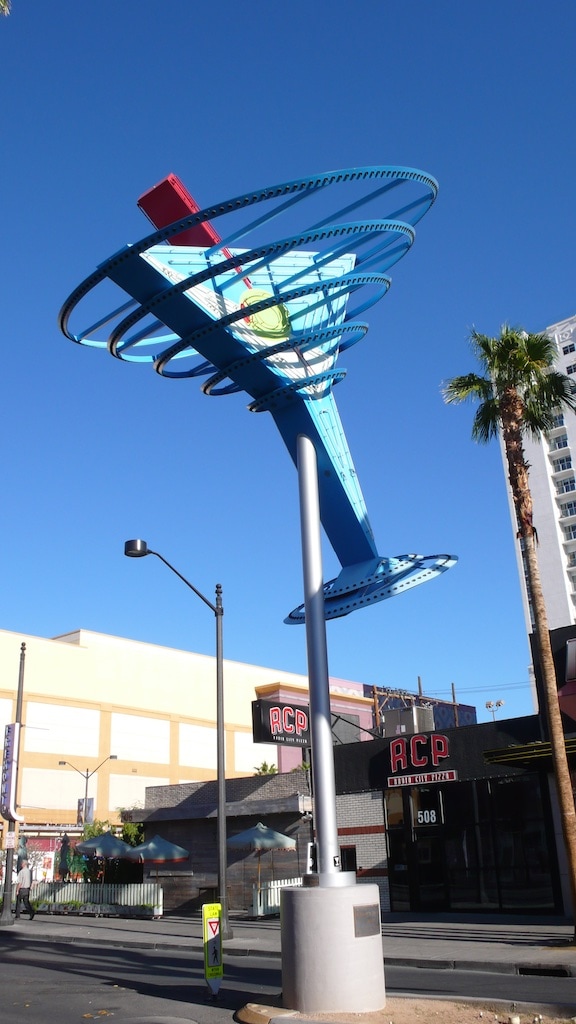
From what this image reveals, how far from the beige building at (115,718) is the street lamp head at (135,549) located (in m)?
40.9

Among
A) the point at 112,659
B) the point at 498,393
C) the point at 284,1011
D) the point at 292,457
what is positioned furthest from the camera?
the point at 112,659

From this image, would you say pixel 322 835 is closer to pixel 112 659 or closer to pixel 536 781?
pixel 536 781

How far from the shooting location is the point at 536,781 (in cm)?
2373

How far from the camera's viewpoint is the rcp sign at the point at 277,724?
26438 millimetres

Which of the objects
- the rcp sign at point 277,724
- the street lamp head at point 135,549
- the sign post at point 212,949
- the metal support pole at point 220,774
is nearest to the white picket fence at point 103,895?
the rcp sign at point 277,724

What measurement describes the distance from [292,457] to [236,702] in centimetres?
6236

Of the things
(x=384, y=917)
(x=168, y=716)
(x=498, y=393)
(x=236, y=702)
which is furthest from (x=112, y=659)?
(x=498, y=393)

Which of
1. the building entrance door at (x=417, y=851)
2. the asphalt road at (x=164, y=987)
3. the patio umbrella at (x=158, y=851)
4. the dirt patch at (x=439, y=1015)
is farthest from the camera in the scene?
the patio umbrella at (x=158, y=851)

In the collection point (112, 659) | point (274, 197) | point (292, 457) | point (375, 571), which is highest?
point (112, 659)

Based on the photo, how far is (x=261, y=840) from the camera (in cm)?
2666

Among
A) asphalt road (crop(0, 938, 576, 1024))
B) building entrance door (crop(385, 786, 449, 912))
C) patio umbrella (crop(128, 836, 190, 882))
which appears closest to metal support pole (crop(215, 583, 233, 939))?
asphalt road (crop(0, 938, 576, 1024))

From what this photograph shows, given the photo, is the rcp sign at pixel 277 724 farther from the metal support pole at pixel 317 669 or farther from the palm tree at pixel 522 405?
the metal support pole at pixel 317 669

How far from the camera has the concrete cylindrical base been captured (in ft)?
34.6

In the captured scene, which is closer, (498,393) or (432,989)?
(432,989)
